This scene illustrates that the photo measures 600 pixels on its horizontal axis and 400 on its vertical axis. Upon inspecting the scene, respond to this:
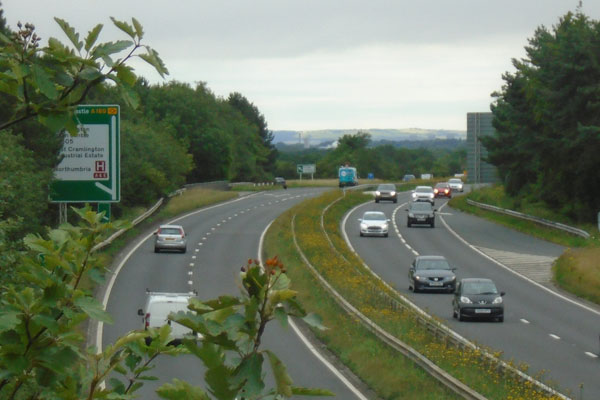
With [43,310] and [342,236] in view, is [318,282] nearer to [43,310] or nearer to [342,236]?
[342,236]

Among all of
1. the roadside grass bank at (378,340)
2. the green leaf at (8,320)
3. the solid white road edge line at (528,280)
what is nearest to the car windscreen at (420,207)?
the solid white road edge line at (528,280)

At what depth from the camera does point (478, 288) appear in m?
33.6

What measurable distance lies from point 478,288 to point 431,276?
23.3 feet

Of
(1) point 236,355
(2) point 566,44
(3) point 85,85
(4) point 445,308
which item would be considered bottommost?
(4) point 445,308

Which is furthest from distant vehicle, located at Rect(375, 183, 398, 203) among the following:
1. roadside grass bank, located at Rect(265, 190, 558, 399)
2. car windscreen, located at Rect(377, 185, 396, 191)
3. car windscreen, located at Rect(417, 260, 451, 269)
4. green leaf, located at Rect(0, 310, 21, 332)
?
green leaf, located at Rect(0, 310, 21, 332)

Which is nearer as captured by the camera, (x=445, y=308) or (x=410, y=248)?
(x=445, y=308)

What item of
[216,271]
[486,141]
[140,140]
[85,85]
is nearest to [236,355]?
[85,85]

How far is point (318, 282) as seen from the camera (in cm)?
3666

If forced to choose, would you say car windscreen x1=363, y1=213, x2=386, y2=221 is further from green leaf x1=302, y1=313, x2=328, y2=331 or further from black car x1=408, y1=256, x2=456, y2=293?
green leaf x1=302, y1=313, x2=328, y2=331

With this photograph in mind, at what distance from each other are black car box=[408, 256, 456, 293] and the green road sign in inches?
804

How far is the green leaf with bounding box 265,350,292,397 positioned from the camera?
12.6ft

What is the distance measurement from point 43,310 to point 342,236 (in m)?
58.6

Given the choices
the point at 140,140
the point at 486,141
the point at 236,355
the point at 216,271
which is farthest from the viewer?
the point at 486,141

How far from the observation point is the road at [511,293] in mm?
25703
